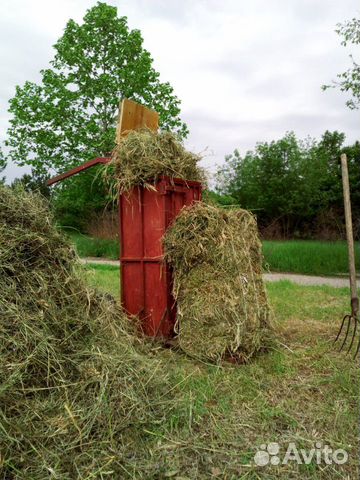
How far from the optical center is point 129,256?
597 cm

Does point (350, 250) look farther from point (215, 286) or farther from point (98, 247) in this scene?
point (98, 247)

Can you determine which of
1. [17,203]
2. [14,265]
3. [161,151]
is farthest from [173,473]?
[161,151]

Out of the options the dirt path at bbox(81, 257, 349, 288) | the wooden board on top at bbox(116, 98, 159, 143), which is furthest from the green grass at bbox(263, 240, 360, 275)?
the wooden board on top at bbox(116, 98, 159, 143)

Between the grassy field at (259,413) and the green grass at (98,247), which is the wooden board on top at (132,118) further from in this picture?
the green grass at (98,247)

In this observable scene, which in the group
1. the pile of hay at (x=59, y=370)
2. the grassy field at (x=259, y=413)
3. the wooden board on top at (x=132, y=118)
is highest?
the wooden board on top at (x=132, y=118)

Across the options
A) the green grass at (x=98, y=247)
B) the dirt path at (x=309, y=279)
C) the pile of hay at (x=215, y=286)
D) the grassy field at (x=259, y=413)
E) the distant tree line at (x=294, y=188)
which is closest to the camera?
the grassy field at (x=259, y=413)

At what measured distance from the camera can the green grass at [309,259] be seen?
14.8 m

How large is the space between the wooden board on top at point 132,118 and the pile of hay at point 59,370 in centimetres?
172

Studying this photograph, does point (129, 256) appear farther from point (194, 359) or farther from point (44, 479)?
point (44, 479)

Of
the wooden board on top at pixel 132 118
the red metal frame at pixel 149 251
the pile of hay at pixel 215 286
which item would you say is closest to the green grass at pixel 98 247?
the wooden board on top at pixel 132 118

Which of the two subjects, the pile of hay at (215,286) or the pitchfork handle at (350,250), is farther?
the pitchfork handle at (350,250)

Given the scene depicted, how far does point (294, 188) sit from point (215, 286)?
26.2 meters

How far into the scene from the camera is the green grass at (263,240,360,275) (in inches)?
582

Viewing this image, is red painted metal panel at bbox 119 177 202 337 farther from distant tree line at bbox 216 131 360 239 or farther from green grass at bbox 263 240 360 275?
distant tree line at bbox 216 131 360 239
